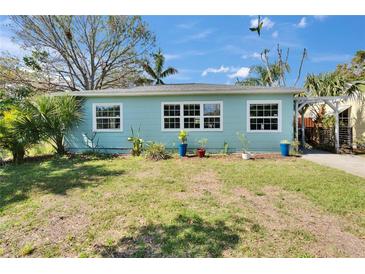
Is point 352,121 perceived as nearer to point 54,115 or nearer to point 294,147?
point 294,147

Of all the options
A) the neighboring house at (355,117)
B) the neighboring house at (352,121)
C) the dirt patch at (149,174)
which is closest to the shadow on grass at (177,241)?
the dirt patch at (149,174)

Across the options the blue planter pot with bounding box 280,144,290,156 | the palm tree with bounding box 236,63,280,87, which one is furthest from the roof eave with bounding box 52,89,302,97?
the palm tree with bounding box 236,63,280,87

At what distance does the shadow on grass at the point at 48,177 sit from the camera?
216 inches

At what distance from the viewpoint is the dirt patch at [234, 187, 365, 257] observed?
9.62 feet

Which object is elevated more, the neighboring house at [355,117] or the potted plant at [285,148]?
the neighboring house at [355,117]

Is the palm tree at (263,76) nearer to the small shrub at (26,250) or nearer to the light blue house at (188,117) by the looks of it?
the light blue house at (188,117)

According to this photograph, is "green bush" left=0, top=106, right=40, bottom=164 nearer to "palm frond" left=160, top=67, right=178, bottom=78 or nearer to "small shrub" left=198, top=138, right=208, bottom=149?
"small shrub" left=198, top=138, right=208, bottom=149

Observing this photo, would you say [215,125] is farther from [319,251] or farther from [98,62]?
[98,62]

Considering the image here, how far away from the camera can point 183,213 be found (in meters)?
4.06

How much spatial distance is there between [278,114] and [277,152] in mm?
1736

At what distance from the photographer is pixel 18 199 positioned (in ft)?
16.3
